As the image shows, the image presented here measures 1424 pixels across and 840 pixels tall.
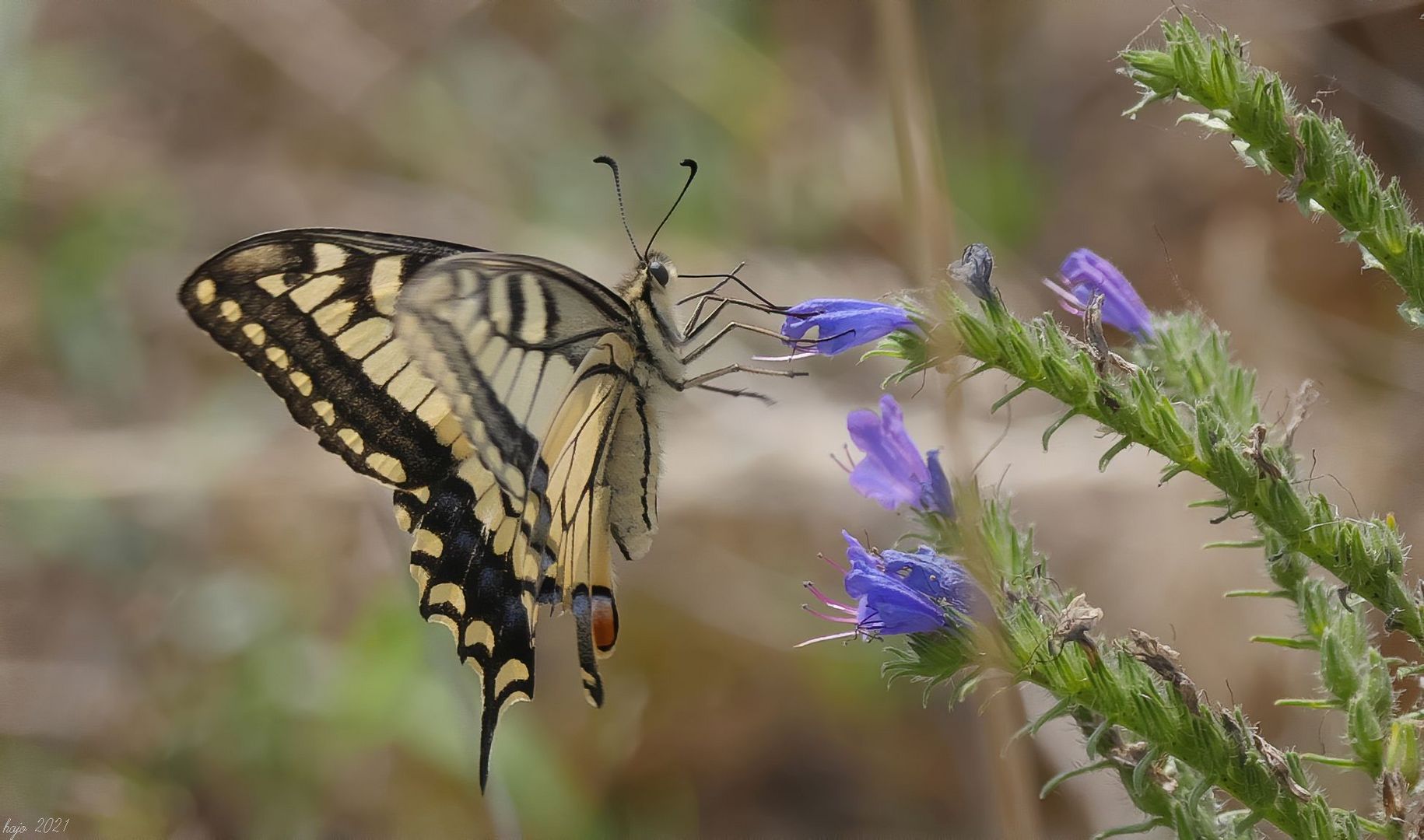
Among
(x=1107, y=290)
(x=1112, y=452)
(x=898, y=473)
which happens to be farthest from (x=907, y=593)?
(x=1107, y=290)

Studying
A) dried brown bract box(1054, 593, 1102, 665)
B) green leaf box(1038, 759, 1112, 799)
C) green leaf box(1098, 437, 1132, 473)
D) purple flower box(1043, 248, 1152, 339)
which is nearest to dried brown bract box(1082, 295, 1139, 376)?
green leaf box(1098, 437, 1132, 473)

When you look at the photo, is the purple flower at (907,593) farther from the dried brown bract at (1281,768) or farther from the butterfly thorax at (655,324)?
the butterfly thorax at (655,324)

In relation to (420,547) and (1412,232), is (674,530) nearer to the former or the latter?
(420,547)

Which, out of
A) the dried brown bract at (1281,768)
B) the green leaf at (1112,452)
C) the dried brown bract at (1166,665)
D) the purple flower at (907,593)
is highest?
the green leaf at (1112,452)

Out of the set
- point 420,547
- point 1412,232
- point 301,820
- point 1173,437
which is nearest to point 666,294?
point 420,547

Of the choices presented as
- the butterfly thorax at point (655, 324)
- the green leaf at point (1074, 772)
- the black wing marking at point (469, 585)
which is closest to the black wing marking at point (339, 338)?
the black wing marking at point (469, 585)

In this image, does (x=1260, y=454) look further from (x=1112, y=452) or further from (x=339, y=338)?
(x=339, y=338)
